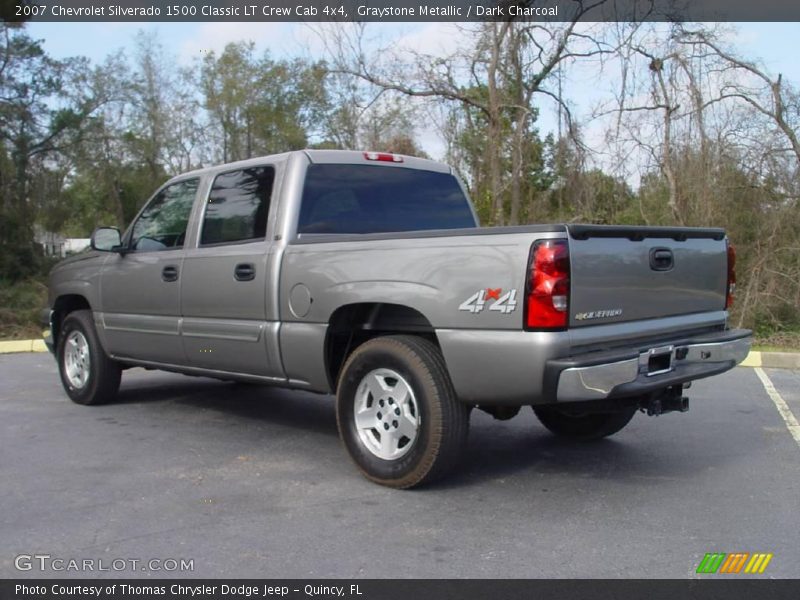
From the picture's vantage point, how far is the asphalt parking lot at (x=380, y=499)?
3555 millimetres

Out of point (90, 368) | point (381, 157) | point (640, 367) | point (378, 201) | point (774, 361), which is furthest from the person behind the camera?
point (774, 361)

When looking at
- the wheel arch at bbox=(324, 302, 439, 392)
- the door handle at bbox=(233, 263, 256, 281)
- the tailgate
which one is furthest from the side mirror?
the tailgate

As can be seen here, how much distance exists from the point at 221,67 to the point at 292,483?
2949 centimetres

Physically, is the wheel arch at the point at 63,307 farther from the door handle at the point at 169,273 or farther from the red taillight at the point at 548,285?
the red taillight at the point at 548,285

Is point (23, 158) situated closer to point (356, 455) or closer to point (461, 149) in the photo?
point (461, 149)

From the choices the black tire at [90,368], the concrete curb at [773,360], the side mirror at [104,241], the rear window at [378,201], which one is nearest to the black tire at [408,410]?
the rear window at [378,201]

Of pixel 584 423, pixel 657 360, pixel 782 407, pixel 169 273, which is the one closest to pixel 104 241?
pixel 169 273

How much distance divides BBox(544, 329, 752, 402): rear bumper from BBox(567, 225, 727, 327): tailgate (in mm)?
203

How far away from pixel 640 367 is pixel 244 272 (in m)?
2.66

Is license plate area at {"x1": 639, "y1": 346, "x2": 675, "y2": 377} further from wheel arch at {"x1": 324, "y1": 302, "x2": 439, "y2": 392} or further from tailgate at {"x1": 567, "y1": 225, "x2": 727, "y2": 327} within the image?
wheel arch at {"x1": 324, "y1": 302, "x2": 439, "y2": 392}

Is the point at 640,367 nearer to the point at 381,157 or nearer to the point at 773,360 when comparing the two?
the point at 381,157

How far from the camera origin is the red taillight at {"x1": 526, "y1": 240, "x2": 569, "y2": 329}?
12.5 feet

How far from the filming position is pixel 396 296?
4.33 m
